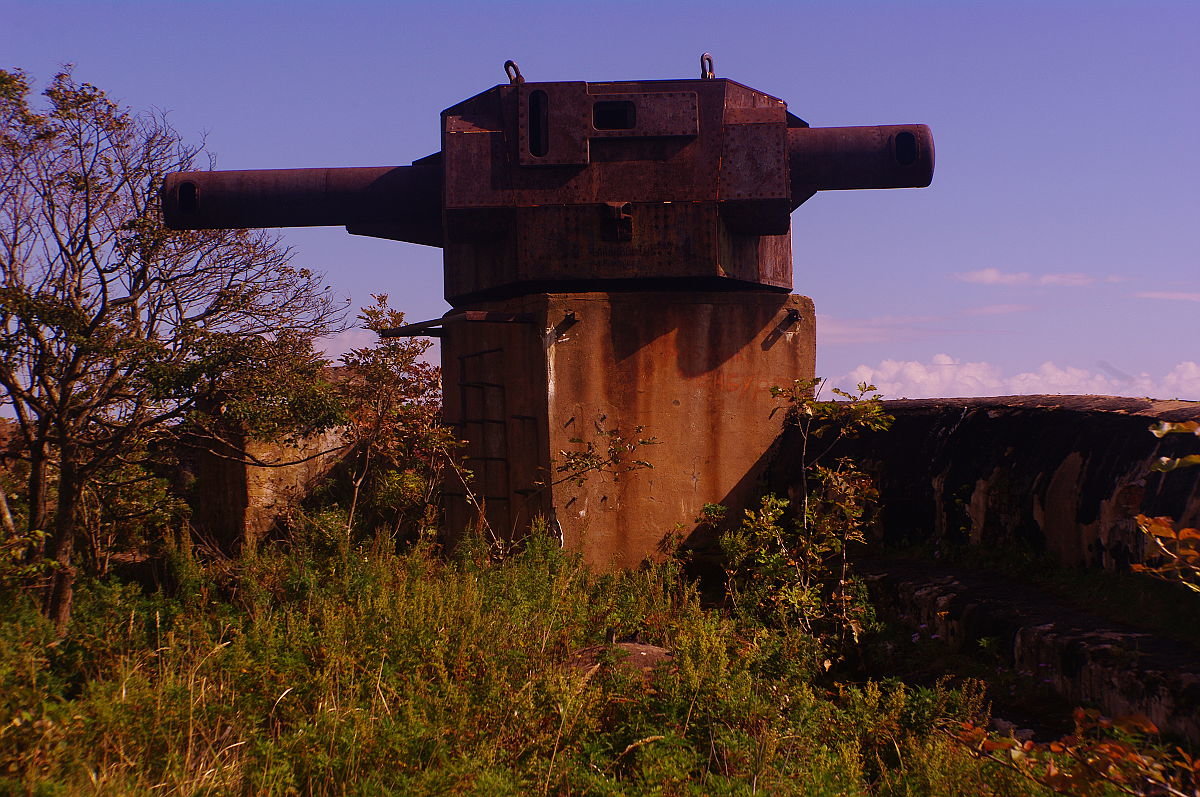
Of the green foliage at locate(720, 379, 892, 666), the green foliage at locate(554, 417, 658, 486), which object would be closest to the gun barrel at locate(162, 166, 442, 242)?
the green foliage at locate(554, 417, 658, 486)

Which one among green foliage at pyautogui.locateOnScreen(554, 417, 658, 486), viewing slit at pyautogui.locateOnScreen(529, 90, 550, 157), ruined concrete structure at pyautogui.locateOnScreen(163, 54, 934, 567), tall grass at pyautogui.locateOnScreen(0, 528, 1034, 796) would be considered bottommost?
tall grass at pyautogui.locateOnScreen(0, 528, 1034, 796)

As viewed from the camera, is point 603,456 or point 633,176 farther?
point 633,176

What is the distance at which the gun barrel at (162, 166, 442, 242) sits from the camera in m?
8.20

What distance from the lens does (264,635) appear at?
483 centimetres

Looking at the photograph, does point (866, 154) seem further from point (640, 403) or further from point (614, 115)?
point (640, 403)

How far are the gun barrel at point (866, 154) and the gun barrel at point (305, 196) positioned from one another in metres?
3.18

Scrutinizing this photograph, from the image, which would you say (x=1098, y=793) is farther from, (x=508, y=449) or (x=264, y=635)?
(x=508, y=449)

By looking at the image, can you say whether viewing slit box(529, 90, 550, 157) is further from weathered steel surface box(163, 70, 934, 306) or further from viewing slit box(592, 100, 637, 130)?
viewing slit box(592, 100, 637, 130)

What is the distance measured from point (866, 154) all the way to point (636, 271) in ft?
7.19

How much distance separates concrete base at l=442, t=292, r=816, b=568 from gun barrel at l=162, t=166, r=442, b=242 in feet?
4.86

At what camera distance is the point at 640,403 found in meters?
7.65

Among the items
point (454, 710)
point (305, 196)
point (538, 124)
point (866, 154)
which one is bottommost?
point (454, 710)

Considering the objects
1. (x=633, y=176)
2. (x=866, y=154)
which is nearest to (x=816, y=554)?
(x=633, y=176)

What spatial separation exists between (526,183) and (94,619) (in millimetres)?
4470
